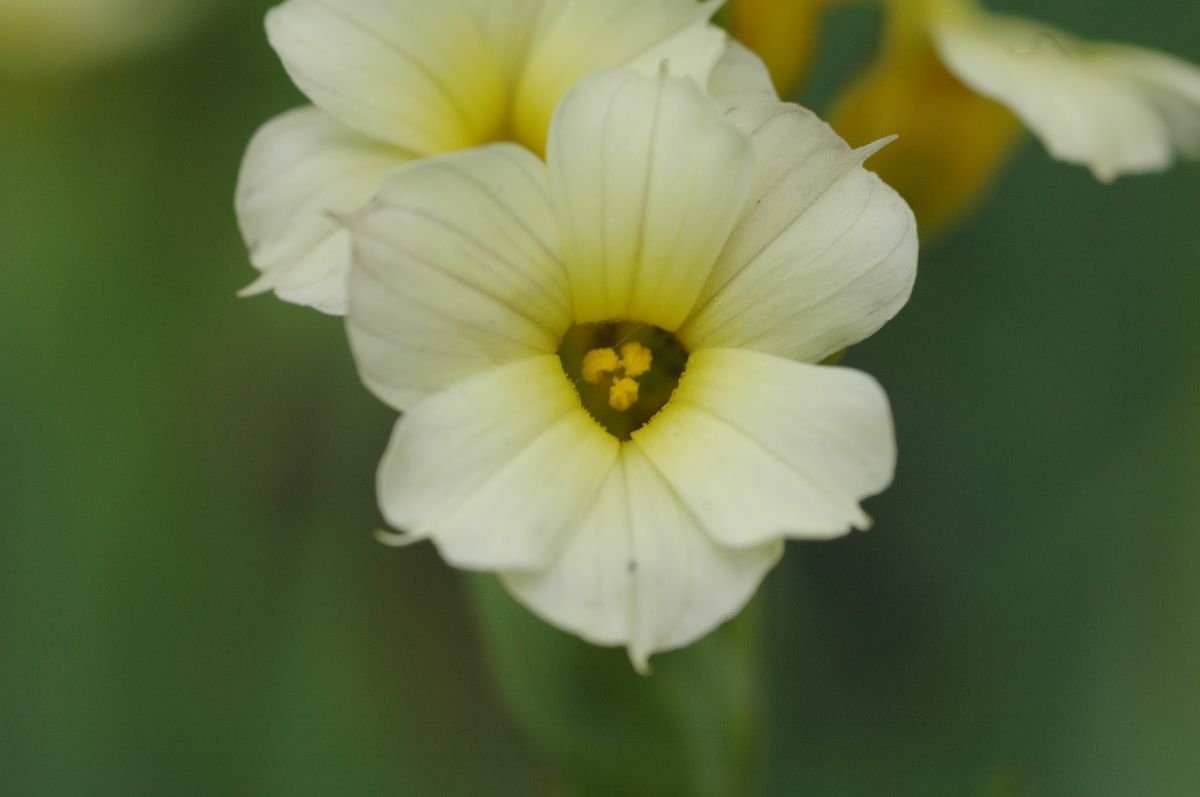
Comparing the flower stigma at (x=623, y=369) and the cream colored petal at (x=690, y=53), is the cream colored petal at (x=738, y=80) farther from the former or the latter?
the flower stigma at (x=623, y=369)

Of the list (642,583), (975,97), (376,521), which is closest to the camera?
(642,583)

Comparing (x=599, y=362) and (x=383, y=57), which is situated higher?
(x=383, y=57)

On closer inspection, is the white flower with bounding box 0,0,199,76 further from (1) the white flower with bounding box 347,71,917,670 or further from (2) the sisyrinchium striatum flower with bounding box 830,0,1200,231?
(1) the white flower with bounding box 347,71,917,670

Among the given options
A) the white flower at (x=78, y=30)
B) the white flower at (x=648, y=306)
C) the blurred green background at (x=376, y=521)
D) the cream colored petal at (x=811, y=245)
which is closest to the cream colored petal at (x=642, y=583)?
the white flower at (x=648, y=306)

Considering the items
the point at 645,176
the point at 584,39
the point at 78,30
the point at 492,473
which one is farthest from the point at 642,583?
the point at 78,30

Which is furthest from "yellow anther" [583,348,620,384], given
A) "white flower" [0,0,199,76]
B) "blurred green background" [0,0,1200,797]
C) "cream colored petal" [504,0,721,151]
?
"white flower" [0,0,199,76]

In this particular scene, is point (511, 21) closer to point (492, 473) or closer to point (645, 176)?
point (645, 176)
